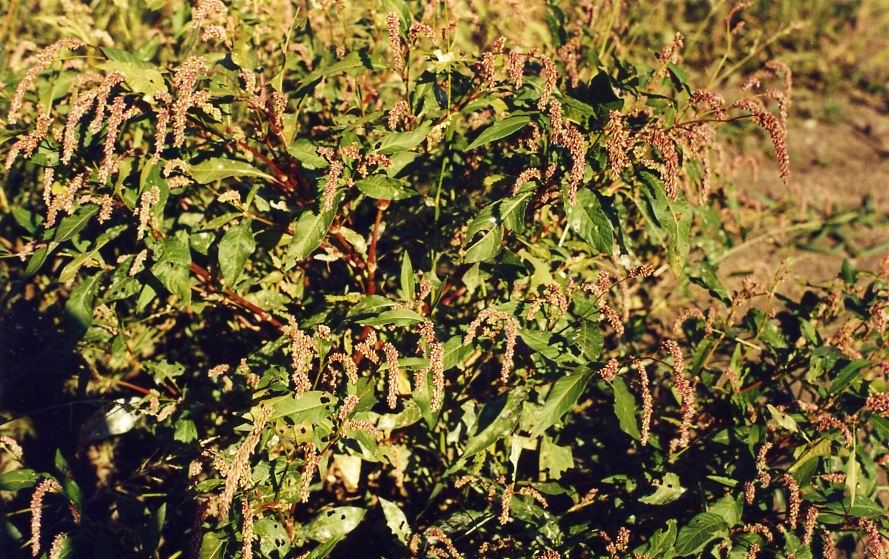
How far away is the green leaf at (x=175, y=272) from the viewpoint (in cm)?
225

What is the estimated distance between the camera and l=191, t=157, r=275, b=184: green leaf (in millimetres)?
2307

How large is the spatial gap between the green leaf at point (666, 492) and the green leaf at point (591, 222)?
89 cm

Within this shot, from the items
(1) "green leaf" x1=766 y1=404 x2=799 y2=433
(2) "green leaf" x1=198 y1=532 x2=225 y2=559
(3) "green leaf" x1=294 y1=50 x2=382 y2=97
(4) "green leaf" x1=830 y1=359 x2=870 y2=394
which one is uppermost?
(3) "green leaf" x1=294 y1=50 x2=382 y2=97

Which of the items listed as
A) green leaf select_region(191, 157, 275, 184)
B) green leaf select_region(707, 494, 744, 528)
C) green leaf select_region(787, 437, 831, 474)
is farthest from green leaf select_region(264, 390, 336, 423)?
green leaf select_region(787, 437, 831, 474)

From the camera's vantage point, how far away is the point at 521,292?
2.62 m

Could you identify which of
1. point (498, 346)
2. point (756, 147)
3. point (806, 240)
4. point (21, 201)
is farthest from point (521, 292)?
point (756, 147)

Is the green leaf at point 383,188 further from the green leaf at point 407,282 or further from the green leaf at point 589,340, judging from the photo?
the green leaf at point 589,340

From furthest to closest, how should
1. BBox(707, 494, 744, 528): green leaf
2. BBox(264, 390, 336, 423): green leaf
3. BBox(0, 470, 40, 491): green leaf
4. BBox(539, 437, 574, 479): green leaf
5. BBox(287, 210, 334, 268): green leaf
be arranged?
1. BBox(539, 437, 574, 479): green leaf
2. BBox(707, 494, 744, 528): green leaf
3. BBox(0, 470, 40, 491): green leaf
4. BBox(287, 210, 334, 268): green leaf
5. BBox(264, 390, 336, 423): green leaf

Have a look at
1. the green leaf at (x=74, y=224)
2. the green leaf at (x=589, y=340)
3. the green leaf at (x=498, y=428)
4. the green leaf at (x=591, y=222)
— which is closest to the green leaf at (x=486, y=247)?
the green leaf at (x=591, y=222)

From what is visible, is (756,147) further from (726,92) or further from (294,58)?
(294,58)

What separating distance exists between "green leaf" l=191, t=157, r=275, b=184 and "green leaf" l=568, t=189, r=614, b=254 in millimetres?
986

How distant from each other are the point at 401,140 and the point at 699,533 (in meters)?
1.55

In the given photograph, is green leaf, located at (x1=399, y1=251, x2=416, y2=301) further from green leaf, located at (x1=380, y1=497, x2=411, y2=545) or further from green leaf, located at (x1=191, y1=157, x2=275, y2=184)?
green leaf, located at (x1=380, y1=497, x2=411, y2=545)

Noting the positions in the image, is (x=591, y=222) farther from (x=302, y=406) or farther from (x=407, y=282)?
(x=302, y=406)
